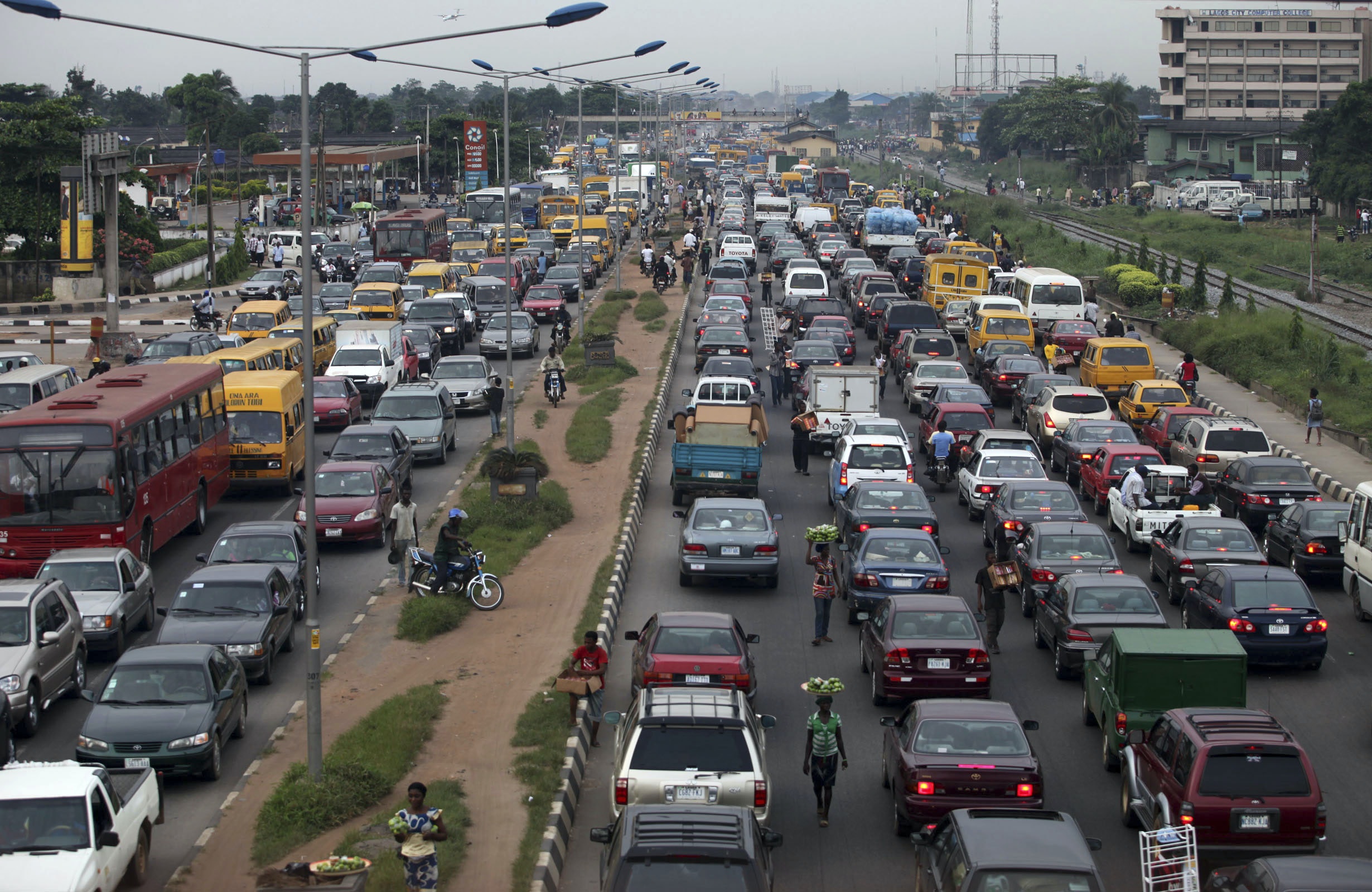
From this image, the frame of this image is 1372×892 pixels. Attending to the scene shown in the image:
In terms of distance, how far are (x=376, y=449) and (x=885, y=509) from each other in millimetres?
9743

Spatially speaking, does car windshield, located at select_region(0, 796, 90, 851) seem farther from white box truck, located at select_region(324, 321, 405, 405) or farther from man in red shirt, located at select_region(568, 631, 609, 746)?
white box truck, located at select_region(324, 321, 405, 405)

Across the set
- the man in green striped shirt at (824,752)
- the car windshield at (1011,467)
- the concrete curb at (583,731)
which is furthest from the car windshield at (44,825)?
the car windshield at (1011,467)

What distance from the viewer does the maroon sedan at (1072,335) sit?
42188 millimetres

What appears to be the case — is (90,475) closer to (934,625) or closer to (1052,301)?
(934,625)

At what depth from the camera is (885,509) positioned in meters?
24.4

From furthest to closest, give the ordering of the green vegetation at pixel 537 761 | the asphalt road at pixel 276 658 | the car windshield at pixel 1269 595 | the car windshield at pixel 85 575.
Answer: the car windshield at pixel 85 575
the car windshield at pixel 1269 595
the asphalt road at pixel 276 658
the green vegetation at pixel 537 761

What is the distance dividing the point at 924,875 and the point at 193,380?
19.0 m

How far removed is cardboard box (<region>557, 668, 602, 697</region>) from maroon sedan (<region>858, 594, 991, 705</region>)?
326cm

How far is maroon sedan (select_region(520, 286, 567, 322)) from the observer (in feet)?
170

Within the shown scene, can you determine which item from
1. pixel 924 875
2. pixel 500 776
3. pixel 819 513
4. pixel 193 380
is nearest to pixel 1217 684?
pixel 924 875

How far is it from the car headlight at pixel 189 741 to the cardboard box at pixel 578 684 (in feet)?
12.2

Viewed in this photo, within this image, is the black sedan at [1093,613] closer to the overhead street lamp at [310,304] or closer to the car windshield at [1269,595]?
the car windshield at [1269,595]

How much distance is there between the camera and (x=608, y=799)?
15.4m

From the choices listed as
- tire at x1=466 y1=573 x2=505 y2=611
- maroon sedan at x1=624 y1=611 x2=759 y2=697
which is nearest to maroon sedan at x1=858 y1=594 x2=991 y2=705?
maroon sedan at x1=624 y1=611 x2=759 y2=697
